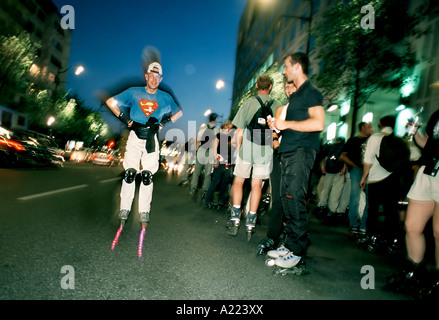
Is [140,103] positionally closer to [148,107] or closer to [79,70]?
[148,107]

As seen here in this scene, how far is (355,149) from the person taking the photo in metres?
5.95

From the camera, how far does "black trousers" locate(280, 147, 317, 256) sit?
307 centimetres

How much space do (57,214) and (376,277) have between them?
14.9 feet

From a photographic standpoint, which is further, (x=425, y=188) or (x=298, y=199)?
(x=298, y=199)

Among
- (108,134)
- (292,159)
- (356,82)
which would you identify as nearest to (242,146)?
(292,159)

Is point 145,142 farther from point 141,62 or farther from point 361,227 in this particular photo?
point 361,227

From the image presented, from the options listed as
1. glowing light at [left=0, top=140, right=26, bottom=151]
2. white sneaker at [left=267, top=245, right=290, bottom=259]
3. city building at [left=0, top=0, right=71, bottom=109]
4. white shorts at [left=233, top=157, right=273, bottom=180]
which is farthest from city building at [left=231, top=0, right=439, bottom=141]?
city building at [left=0, top=0, right=71, bottom=109]

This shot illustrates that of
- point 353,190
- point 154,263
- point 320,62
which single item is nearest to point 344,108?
point 320,62

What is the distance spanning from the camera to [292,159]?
3.18m

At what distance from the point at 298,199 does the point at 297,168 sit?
1.10 ft

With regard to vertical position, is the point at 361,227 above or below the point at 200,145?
below

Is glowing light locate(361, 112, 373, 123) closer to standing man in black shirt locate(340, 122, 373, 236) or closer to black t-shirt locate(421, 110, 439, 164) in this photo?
standing man in black shirt locate(340, 122, 373, 236)

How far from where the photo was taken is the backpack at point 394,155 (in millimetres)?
4293

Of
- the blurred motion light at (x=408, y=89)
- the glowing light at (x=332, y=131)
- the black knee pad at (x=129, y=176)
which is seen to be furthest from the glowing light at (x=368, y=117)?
the black knee pad at (x=129, y=176)
